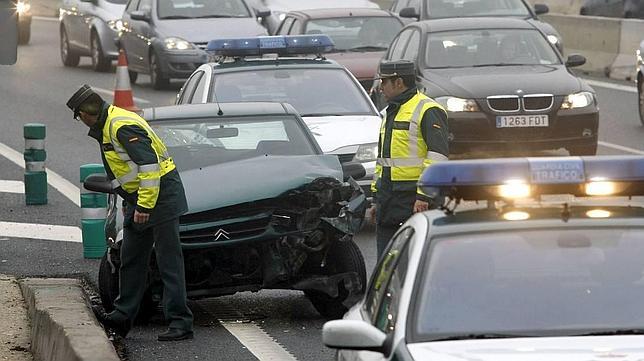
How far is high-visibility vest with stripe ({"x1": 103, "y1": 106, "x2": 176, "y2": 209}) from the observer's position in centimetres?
994

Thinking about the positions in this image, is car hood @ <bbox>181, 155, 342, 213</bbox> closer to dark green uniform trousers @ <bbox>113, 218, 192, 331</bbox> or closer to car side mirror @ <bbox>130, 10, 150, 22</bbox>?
dark green uniform trousers @ <bbox>113, 218, 192, 331</bbox>

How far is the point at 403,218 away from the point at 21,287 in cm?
291

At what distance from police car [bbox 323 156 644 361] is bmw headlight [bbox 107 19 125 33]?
888 inches

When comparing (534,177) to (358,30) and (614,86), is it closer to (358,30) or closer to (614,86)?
(358,30)

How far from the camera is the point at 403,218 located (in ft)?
34.3

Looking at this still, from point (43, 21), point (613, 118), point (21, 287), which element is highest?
point (21, 287)

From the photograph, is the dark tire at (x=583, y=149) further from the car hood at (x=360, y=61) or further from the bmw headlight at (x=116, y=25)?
the bmw headlight at (x=116, y=25)

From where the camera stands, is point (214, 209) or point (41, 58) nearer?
point (214, 209)

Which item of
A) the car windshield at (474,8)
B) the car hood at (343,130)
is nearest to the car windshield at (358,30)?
the car windshield at (474,8)

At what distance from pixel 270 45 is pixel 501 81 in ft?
9.44

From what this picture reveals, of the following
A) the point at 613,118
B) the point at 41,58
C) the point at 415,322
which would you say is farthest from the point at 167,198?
the point at 41,58

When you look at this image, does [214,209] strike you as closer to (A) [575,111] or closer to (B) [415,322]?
(B) [415,322]

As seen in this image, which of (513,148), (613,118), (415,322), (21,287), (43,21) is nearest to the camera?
(415,322)

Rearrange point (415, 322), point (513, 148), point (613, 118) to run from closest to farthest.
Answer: point (415, 322)
point (513, 148)
point (613, 118)
